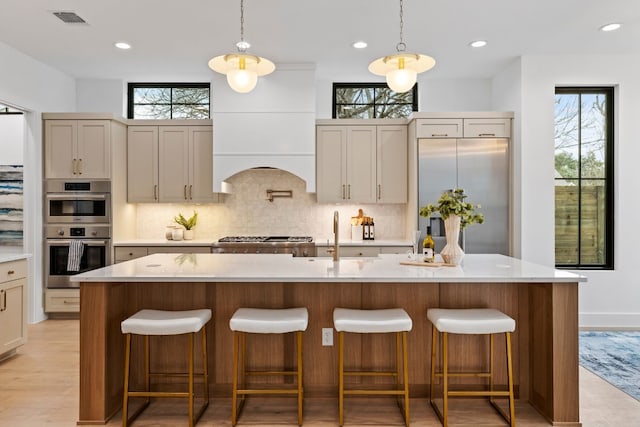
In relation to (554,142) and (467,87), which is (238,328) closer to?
(554,142)

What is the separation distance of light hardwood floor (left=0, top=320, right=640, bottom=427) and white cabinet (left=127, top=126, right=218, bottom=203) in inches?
99.0

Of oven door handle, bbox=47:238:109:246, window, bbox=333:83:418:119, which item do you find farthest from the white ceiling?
oven door handle, bbox=47:238:109:246

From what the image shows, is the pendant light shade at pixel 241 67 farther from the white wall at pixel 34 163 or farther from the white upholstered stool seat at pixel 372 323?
the white wall at pixel 34 163

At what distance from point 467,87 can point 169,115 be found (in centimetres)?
389

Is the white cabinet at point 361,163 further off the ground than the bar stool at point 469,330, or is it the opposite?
the white cabinet at point 361,163

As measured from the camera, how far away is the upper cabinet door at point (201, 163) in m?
5.32

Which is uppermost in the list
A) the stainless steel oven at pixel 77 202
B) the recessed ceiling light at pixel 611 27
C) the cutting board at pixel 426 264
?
the recessed ceiling light at pixel 611 27

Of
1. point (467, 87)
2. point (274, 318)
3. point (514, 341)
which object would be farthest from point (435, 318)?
point (467, 87)

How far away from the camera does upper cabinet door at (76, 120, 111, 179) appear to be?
16.5 feet

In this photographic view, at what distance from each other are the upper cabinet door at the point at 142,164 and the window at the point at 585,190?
15.6 ft

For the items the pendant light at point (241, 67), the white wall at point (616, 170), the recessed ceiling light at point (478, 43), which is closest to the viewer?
the pendant light at point (241, 67)

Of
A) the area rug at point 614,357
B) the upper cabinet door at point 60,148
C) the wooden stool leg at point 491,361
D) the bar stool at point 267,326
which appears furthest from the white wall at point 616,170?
the upper cabinet door at point 60,148

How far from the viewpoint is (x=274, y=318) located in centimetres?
255

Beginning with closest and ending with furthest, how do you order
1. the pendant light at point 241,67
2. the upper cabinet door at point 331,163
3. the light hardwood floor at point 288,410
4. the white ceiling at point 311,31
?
the light hardwood floor at point 288,410, the pendant light at point 241,67, the white ceiling at point 311,31, the upper cabinet door at point 331,163
